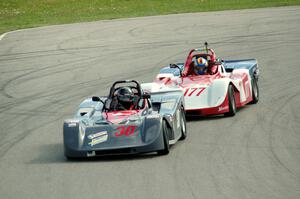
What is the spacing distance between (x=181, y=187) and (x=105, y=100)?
490cm

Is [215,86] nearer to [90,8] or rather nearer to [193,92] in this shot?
[193,92]

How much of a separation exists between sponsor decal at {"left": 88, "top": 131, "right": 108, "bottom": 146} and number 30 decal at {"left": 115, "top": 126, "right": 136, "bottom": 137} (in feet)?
0.68

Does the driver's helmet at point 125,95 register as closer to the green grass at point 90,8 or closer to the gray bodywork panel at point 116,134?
the gray bodywork panel at point 116,134

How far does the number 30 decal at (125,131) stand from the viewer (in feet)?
47.6

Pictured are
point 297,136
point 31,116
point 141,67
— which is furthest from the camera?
point 141,67

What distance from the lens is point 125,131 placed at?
1457 cm

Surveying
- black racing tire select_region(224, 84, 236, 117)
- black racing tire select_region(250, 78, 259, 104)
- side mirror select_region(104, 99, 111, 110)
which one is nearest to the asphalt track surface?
black racing tire select_region(224, 84, 236, 117)

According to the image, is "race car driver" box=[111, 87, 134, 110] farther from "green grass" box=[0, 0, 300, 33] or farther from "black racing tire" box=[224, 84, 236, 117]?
"green grass" box=[0, 0, 300, 33]

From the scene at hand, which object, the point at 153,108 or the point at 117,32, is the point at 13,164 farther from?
the point at 117,32

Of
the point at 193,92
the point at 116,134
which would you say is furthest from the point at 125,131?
the point at 193,92

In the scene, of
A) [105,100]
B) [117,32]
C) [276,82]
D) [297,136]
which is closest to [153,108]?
[105,100]

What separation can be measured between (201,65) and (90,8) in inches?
1144

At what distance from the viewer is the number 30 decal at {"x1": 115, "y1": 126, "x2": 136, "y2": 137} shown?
1452 cm

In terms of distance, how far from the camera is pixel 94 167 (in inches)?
541
